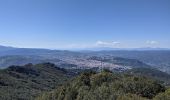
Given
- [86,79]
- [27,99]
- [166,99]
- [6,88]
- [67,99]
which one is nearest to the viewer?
[166,99]

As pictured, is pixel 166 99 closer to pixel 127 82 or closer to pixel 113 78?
pixel 127 82

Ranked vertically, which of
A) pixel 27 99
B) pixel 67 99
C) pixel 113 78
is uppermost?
pixel 113 78

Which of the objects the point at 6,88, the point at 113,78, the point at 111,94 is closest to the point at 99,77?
the point at 113,78

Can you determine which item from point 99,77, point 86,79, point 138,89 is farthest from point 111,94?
point 86,79

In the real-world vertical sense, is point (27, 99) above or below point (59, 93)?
below

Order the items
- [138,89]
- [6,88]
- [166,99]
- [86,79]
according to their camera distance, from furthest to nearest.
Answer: [6,88] → [86,79] → [138,89] → [166,99]

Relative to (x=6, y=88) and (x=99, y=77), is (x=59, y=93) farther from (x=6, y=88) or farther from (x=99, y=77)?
(x=6, y=88)

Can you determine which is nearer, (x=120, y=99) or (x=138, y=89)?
(x=120, y=99)
